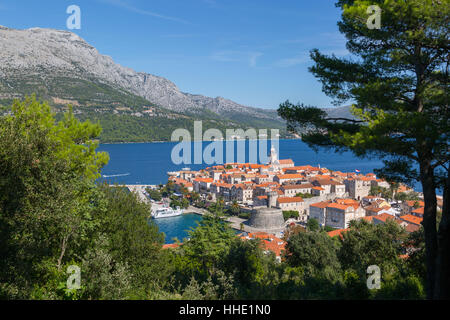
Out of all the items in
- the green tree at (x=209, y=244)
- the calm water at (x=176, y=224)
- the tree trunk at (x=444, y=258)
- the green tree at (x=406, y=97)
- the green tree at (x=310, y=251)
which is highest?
Answer: the green tree at (x=406, y=97)

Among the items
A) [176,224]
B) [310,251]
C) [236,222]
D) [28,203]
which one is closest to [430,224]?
[28,203]

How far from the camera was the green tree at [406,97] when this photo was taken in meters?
4.41

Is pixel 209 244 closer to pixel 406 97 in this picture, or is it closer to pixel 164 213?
pixel 406 97

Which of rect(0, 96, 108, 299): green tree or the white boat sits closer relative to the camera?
rect(0, 96, 108, 299): green tree

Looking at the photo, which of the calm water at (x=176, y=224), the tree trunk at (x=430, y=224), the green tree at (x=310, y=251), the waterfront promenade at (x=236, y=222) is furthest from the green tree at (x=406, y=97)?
the calm water at (x=176, y=224)

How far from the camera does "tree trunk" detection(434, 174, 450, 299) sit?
4.48 meters

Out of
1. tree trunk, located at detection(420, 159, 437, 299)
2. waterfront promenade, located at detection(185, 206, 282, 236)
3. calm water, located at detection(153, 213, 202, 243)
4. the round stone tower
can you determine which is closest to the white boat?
calm water, located at detection(153, 213, 202, 243)

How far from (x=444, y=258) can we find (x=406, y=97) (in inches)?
101

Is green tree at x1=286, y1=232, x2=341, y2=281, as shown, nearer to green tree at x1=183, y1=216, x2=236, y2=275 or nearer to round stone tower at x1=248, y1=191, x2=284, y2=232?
green tree at x1=183, y1=216, x2=236, y2=275

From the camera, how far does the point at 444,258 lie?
4566 millimetres

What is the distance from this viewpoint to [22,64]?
169 m

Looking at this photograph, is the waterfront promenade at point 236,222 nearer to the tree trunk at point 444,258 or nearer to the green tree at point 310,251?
the green tree at point 310,251

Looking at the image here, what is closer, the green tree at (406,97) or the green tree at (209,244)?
the green tree at (406,97)
